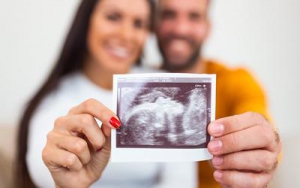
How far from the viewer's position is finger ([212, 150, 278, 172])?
2.67ft

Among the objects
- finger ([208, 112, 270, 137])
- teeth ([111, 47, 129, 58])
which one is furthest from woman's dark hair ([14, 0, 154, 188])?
finger ([208, 112, 270, 137])

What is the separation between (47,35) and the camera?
4.07 feet

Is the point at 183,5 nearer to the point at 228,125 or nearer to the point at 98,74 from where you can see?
the point at 98,74

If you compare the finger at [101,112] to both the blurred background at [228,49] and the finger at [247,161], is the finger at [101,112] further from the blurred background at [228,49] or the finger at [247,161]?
the blurred background at [228,49]

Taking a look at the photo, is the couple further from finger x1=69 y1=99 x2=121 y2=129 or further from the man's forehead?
finger x1=69 y1=99 x2=121 y2=129

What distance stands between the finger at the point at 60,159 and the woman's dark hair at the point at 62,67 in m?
0.39

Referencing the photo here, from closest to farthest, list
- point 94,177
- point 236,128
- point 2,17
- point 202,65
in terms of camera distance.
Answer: point 236,128, point 94,177, point 2,17, point 202,65

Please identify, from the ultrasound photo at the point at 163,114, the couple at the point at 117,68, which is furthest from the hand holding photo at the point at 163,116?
the couple at the point at 117,68

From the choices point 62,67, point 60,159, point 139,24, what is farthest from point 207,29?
point 60,159

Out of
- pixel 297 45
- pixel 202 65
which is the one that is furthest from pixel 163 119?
pixel 297 45

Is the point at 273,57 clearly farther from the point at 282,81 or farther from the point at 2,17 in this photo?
the point at 2,17

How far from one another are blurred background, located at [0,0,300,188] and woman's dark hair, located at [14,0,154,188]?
0.02 m

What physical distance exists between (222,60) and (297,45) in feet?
1.03

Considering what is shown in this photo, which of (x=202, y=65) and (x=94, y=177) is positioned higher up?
(x=202, y=65)
